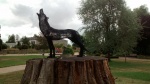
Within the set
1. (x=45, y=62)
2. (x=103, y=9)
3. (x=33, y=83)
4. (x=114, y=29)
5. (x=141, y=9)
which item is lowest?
(x=33, y=83)

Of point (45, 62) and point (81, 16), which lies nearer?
point (45, 62)

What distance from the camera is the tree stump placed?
703 cm

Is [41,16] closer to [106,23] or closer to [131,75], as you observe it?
[131,75]

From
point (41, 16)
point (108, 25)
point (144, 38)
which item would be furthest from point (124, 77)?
point (144, 38)

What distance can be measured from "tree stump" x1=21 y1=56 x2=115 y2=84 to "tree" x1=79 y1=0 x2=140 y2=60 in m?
21.9

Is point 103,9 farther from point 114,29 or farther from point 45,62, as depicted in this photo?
point 45,62

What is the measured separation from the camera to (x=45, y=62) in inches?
290

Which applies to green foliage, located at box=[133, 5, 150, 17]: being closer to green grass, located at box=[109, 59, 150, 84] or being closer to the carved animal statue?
green grass, located at box=[109, 59, 150, 84]

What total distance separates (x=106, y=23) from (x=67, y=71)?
23806mm

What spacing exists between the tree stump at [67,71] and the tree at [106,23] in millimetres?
21915

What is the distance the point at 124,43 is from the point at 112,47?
1532 mm

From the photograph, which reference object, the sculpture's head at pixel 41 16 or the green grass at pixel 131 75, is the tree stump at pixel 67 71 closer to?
the sculpture's head at pixel 41 16

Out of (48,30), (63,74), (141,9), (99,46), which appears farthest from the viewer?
(141,9)

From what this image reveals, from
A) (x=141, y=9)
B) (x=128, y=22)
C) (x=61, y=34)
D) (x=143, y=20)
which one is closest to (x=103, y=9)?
(x=128, y=22)
